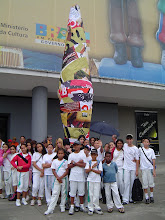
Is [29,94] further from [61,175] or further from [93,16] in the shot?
[61,175]

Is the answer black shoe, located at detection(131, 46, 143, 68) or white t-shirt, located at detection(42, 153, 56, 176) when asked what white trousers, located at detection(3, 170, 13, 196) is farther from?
black shoe, located at detection(131, 46, 143, 68)

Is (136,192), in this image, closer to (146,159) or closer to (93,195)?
(146,159)

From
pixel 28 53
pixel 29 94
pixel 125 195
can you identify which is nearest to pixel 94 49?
pixel 28 53

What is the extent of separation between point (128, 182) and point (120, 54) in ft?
28.3

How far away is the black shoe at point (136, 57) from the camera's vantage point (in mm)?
12773

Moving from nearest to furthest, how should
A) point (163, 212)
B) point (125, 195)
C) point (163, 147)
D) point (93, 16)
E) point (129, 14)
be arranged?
point (163, 212), point (125, 195), point (93, 16), point (129, 14), point (163, 147)

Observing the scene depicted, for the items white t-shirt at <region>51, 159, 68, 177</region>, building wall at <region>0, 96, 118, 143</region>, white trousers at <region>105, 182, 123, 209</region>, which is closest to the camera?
white trousers at <region>105, 182, 123, 209</region>

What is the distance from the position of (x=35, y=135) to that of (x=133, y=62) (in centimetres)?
653

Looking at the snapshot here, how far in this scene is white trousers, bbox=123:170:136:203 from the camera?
17.4 ft

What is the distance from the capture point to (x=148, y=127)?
17.5 m

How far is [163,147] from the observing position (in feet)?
59.1

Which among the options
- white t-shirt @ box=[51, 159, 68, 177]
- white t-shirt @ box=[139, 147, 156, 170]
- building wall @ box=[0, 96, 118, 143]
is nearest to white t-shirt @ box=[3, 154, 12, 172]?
white t-shirt @ box=[51, 159, 68, 177]

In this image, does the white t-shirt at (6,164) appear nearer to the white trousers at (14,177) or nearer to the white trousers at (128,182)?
the white trousers at (14,177)

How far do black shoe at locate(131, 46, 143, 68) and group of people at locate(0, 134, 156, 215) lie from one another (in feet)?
25.6
